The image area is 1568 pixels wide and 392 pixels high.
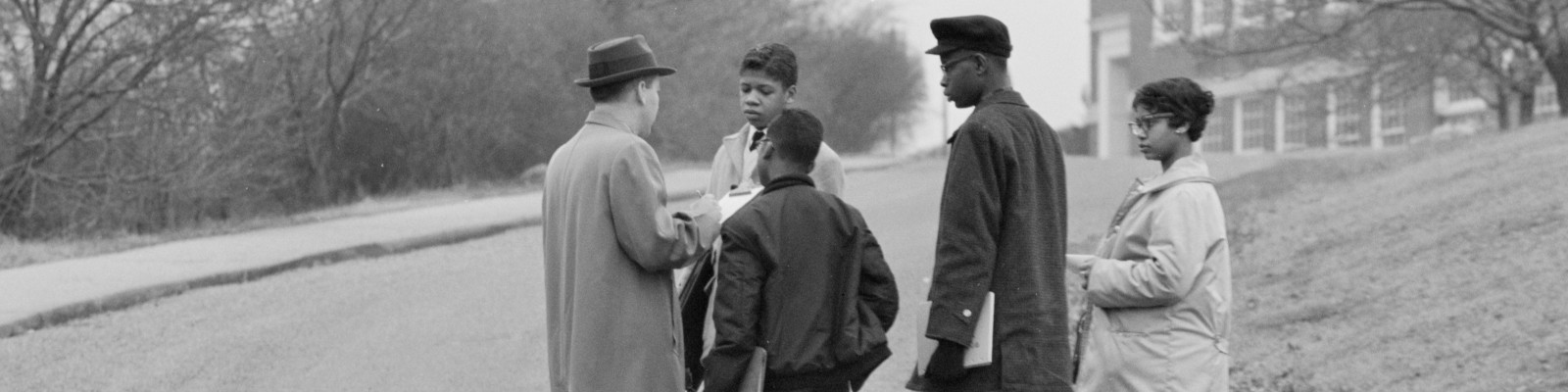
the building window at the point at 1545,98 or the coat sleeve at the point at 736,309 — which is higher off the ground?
the building window at the point at 1545,98

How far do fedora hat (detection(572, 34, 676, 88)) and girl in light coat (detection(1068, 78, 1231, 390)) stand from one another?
1435mm

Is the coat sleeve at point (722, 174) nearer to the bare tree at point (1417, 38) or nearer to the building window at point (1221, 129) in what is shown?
the bare tree at point (1417, 38)

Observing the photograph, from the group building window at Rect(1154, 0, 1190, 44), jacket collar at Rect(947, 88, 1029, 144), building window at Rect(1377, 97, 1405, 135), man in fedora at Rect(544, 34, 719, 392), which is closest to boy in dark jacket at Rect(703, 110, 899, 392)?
man in fedora at Rect(544, 34, 719, 392)

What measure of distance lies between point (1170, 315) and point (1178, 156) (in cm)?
48

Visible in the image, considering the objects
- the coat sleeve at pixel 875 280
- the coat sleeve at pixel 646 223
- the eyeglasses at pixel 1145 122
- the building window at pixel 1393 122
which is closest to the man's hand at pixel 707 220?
the coat sleeve at pixel 646 223

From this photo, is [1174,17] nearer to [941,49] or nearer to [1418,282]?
[1418,282]

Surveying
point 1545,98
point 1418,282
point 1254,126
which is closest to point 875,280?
point 1418,282

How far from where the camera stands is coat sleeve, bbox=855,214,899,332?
565 cm

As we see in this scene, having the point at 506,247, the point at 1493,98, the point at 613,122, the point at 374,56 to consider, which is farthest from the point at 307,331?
the point at 1493,98

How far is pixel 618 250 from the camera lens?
17.8 feet

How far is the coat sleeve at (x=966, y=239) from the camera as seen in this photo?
4.65 metres

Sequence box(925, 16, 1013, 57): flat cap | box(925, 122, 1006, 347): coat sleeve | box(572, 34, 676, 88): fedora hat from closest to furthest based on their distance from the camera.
A: box(925, 122, 1006, 347): coat sleeve, box(925, 16, 1013, 57): flat cap, box(572, 34, 676, 88): fedora hat

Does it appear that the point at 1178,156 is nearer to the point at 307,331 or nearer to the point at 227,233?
the point at 307,331

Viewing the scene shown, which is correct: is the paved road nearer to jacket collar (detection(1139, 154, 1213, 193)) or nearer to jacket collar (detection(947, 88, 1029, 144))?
jacket collar (detection(1139, 154, 1213, 193))
